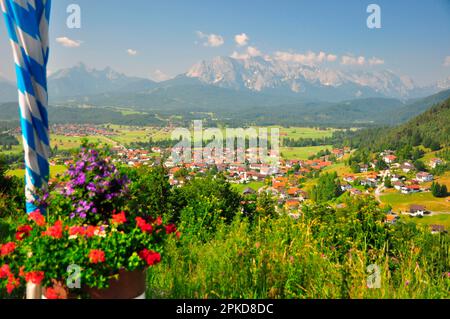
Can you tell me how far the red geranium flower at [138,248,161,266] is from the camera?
1777 millimetres

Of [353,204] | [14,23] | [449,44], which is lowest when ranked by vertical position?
[353,204]

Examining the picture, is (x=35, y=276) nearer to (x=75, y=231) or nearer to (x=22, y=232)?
(x=75, y=231)

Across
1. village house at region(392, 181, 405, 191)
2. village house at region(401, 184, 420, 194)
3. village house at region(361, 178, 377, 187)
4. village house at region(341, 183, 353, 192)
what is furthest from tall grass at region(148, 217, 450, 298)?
village house at region(392, 181, 405, 191)

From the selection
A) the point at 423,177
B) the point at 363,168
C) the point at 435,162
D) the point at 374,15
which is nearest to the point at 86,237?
the point at 374,15

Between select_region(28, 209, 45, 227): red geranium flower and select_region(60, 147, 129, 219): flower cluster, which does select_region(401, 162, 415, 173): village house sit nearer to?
select_region(60, 147, 129, 219): flower cluster

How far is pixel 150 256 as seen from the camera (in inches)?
70.4

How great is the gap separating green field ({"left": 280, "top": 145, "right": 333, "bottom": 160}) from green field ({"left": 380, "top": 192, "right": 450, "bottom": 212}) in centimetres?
2568

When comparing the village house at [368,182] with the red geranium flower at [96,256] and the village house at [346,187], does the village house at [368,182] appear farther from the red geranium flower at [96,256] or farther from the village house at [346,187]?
the red geranium flower at [96,256]

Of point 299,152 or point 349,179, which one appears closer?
point 349,179

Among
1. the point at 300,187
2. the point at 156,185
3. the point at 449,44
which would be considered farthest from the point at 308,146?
the point at 156,185

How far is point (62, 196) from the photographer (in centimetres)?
218

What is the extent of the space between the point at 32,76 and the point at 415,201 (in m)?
56.7
